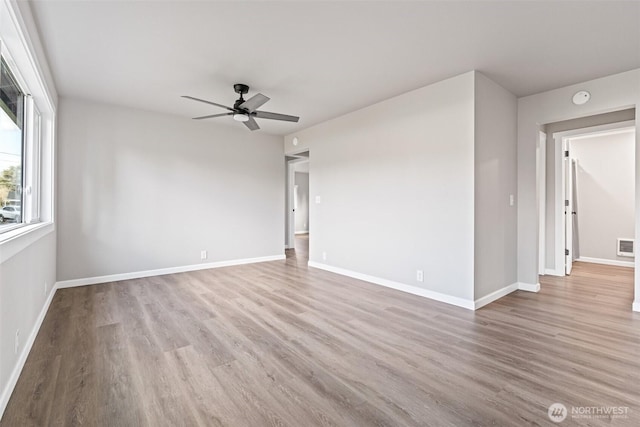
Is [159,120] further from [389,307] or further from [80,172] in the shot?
[389,307]

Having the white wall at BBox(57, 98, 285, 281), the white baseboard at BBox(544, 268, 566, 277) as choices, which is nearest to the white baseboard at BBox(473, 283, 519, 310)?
the white baseboard at BBox(544, 268, 566, 277)

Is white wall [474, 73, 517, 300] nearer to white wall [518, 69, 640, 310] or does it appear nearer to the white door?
white wall [518, 69, 640, 310]

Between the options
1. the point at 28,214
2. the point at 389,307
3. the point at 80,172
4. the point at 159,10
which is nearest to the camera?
the point at 159,10

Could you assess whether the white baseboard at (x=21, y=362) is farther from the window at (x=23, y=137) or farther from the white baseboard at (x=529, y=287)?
the white baseboard at (x=529, y=287)

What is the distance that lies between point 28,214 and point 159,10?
2.37 m

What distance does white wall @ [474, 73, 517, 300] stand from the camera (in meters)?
3.27

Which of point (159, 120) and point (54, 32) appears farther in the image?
point (159, 120)

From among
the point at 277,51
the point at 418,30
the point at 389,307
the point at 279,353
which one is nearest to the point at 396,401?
the point at 279,353

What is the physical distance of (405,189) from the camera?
383cm

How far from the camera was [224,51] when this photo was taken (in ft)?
9.14

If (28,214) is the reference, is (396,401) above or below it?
below

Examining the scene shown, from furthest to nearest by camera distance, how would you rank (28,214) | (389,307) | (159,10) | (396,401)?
(389,307)
(28,214)
(159,10)
(396,401)

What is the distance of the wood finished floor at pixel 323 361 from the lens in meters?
1.62

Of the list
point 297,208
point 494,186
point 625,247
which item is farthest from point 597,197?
point 297,208
